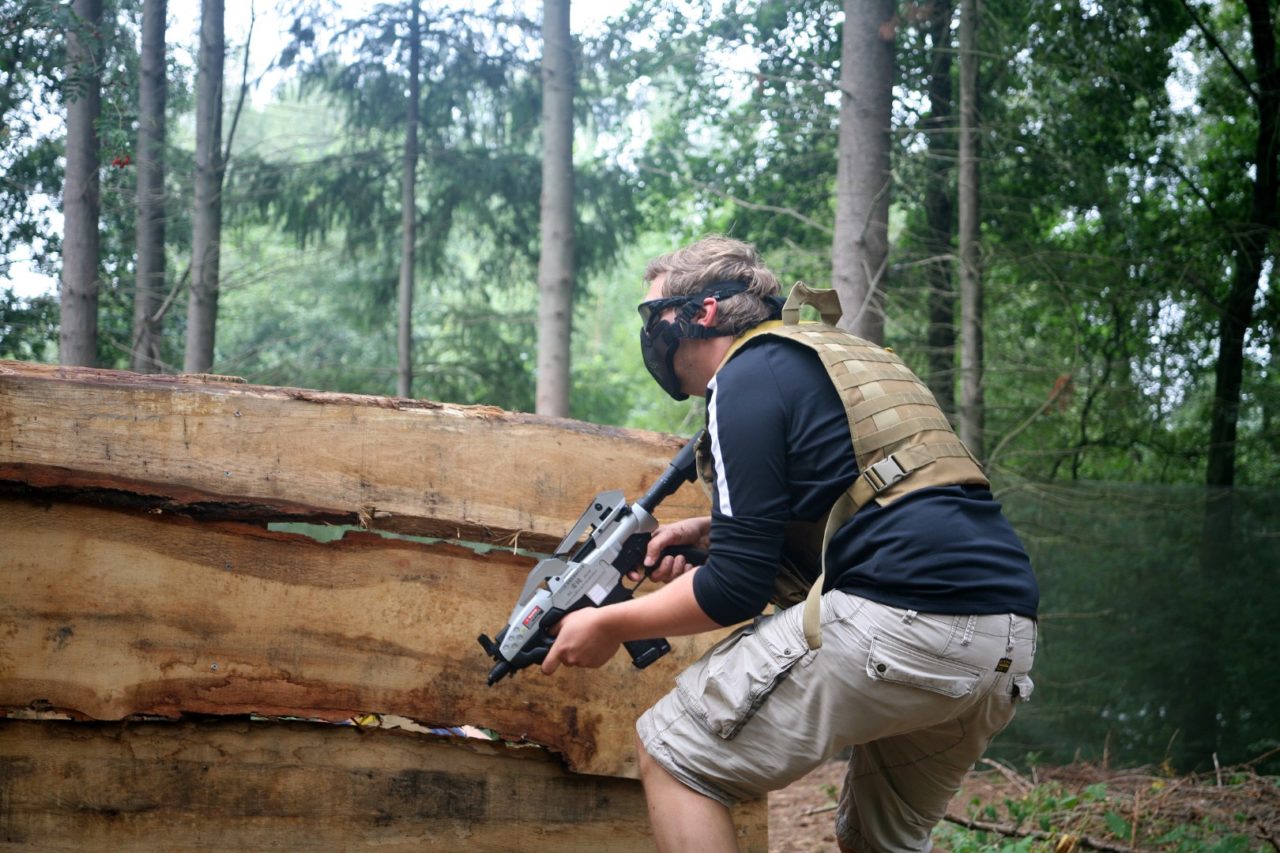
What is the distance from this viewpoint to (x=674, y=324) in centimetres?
295

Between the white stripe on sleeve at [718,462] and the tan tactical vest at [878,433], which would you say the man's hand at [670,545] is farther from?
the white stripe on sleeve at [718,462]

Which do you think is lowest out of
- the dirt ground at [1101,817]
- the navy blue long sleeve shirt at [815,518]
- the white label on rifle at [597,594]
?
the dirt ground at [1101,817]

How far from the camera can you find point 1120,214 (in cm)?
970

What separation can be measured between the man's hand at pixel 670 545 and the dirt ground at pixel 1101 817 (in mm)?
2307

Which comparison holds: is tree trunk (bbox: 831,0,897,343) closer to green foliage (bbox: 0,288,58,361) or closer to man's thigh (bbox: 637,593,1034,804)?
man's thigh (bbox: 637,593,1034,804)

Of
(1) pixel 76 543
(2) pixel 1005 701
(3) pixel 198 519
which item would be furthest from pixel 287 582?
(2) pixel 1005 701

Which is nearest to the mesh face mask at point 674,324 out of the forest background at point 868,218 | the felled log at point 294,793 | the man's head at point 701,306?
the man's head at point 701,306

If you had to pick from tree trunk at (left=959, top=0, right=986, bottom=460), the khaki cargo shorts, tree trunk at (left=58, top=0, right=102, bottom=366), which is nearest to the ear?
the khaki cargo shorts

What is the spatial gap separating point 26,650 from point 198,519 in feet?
2.00

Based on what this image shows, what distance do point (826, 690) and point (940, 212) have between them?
8.83 meters

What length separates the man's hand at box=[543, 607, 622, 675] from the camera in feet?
8.71

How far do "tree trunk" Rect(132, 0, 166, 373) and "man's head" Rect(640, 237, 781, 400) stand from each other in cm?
745

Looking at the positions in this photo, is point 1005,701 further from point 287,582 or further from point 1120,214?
point 1120,214

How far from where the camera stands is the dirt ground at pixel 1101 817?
4.48m
